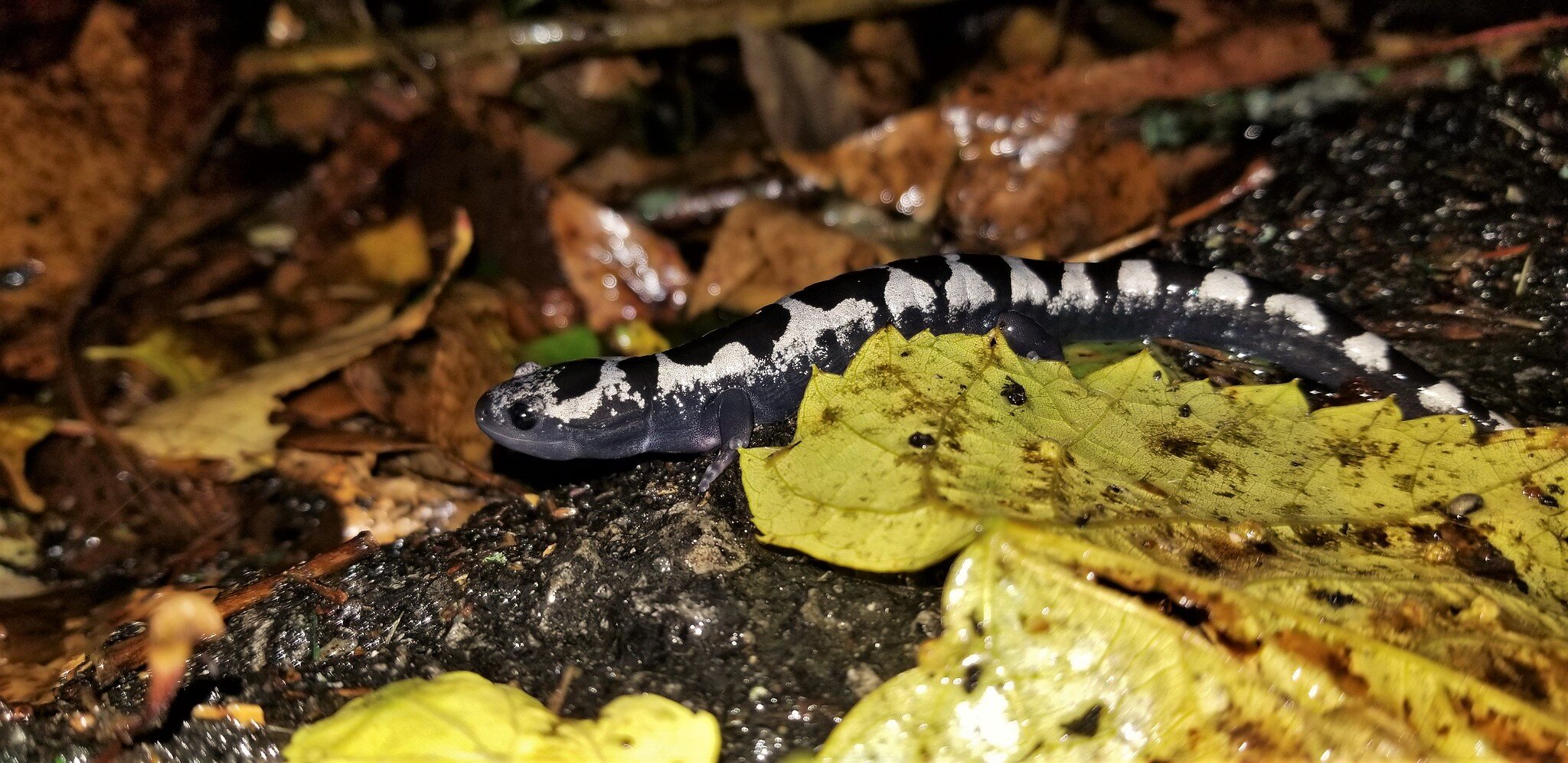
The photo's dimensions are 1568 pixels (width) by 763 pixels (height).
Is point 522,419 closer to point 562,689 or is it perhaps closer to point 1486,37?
point 562,689

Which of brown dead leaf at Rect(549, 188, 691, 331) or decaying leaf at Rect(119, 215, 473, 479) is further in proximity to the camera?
brown dead leaf at Rect(549, 188, 691, 331)

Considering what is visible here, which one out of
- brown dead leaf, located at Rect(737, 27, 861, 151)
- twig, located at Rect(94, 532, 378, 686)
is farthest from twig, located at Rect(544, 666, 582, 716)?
brown dead leaf, located at Rect(737, 27, 861, 151)

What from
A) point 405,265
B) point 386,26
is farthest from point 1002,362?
point 386,26

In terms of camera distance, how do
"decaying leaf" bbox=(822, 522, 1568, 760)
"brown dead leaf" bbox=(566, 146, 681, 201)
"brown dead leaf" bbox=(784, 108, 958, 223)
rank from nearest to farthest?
"decaying leaf" bbox=(822, 522, 1568, 760), "brown dead leaf" bbox=(784, 108, 958, 223), "brown dead leaf" bbox=(566, 146, 681, 201)

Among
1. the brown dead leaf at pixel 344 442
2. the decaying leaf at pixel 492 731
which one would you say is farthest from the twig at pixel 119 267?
the decaying leaf at pixel 492 731

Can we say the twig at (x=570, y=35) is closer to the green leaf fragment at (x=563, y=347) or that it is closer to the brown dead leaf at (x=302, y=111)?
the brown dead leaf at (x=302, y=111)

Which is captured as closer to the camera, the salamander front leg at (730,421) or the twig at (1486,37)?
the salamander front leg at (730,421)

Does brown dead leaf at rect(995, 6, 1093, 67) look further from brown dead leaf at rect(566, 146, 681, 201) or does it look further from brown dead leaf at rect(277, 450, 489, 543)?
brown dead leaf at rect(277, 450, 489, 543)
